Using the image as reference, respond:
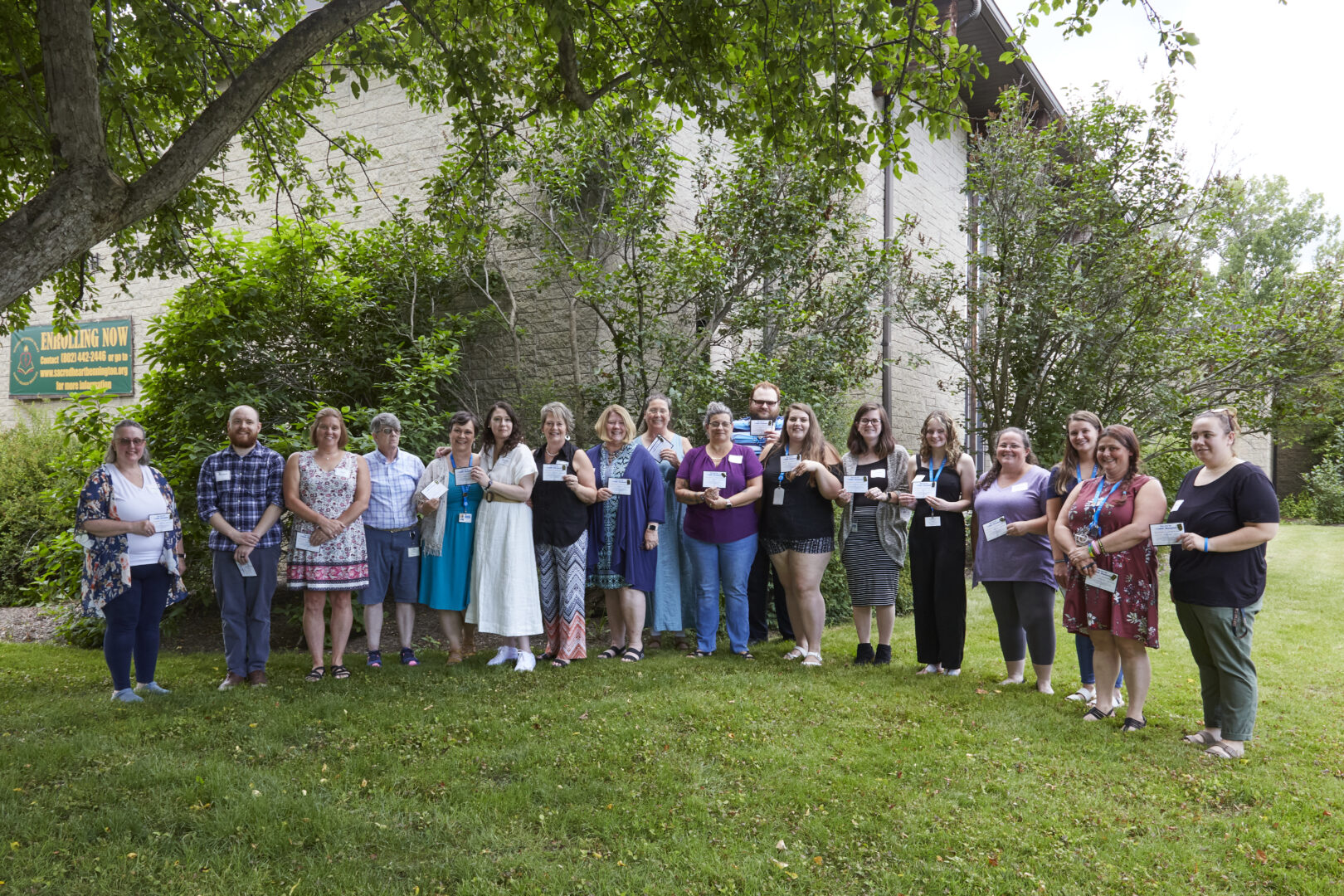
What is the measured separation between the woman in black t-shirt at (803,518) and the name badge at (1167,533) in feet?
7.36

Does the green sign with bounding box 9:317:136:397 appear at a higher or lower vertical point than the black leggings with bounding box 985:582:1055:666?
higher

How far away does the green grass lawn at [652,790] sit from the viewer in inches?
131

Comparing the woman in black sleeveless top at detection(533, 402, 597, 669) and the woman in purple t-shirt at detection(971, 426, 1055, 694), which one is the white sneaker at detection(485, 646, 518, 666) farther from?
the woman in purple t-shirt at detection(971, 426, 1055, 694)

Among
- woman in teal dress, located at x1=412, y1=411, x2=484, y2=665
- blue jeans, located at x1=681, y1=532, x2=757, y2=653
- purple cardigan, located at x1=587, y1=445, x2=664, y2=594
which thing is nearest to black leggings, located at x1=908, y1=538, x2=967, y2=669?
blue jeans, located at x1=681, y1=532, x2=757, y2=653

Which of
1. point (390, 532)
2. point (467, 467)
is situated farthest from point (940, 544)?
point (390, 532)

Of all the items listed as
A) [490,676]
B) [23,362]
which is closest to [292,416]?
[490,676]

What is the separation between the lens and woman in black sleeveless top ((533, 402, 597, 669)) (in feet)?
20.9

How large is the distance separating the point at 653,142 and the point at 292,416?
4.79 metres

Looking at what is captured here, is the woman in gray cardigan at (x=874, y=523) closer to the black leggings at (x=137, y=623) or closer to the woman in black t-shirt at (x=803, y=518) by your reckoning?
the woman in black t-shirt at (x=803, y=518)

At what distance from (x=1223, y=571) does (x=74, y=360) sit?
15907 mm

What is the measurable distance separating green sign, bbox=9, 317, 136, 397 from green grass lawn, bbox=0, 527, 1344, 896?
29.5 ft

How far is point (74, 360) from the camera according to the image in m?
13.8

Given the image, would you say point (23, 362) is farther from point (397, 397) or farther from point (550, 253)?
point (550, 253)

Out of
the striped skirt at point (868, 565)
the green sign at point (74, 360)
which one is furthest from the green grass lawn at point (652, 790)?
the green sign at point (74, 360)
